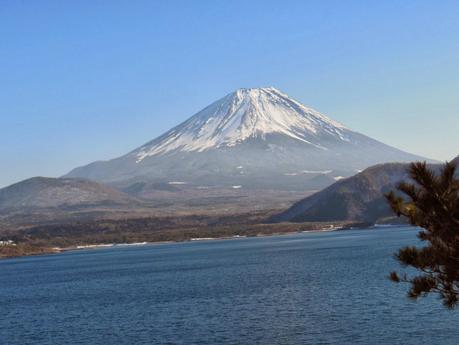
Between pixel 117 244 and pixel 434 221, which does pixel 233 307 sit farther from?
pixel 117 244

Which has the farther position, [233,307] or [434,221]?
[233,307]

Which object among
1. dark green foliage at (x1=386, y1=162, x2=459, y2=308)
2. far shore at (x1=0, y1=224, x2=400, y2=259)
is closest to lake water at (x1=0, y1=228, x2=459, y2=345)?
dark green foliage at (x1=386, y1=162, x2=459, y2=308)

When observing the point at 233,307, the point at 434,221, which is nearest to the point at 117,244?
the point at 233,307

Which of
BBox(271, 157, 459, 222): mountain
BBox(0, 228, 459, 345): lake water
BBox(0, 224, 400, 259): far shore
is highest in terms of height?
BBox(271, 157, 459, 222): mountain

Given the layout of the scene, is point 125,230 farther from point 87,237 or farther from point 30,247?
point 30,247

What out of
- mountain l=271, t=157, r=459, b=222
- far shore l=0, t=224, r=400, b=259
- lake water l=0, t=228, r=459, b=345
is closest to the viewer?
lake water l=0, t=228, r=459, b=345

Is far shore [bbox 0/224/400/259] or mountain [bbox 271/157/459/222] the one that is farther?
mountain [bbox 271/157/459/222]

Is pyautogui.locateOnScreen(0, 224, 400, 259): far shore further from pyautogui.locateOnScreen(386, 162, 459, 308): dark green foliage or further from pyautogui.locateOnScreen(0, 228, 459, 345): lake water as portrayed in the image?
pyautogui.locateOnScreen(386, 162, 459, 308): dark green foliage
